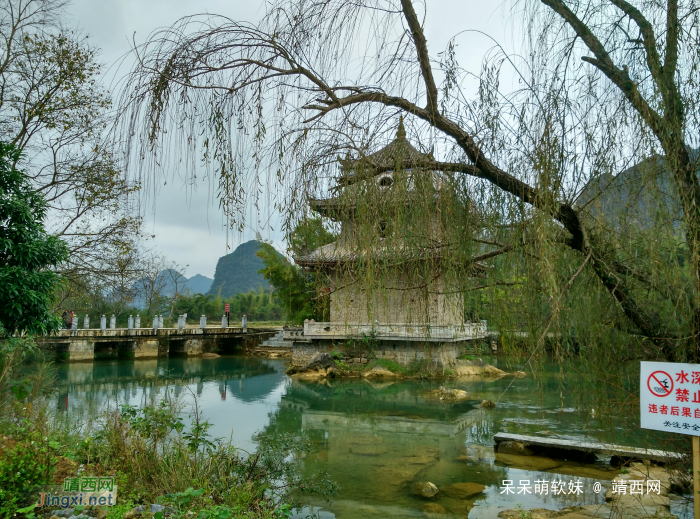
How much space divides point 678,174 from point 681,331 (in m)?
0.77

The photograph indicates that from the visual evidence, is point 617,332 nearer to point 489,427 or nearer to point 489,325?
point 489,325

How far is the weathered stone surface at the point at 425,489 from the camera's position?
4891mm

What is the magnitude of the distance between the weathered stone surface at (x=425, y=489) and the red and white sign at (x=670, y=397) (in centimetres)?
300

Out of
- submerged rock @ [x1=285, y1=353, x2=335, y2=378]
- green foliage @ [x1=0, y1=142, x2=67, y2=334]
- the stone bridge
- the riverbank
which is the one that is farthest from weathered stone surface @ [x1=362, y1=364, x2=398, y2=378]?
green foliage @ [x1=0, y1=142, x2=67, y2=334]

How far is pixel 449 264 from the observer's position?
2.18 meters

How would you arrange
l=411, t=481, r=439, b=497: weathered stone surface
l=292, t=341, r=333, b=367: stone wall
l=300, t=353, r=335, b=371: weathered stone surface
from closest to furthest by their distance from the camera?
l=411, t=481, r=439, b=497: weathered stone surface, l=300, t=353, r=335, b=371: weathered stone surface, l=292, t=341, r=333, b=367: stone wall

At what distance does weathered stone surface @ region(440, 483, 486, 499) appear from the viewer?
4.94 m

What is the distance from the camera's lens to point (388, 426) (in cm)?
829

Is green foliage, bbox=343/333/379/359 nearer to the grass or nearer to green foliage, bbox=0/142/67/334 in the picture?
the grass

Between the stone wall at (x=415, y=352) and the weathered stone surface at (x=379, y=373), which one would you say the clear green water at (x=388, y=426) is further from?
the stone wall at (x=415, y=352)

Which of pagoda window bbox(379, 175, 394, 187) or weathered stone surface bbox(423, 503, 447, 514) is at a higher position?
pagoda window bbox(379, 175, 394, 187)

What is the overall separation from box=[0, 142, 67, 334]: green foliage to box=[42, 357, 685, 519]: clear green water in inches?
59.6

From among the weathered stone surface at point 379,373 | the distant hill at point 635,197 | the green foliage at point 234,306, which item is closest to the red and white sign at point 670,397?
the distant hill at point 635,197

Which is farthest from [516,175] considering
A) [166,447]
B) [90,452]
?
[90,452]
